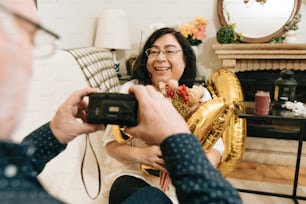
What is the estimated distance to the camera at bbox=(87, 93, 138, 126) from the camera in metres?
0.50

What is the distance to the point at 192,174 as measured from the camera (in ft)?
1.32

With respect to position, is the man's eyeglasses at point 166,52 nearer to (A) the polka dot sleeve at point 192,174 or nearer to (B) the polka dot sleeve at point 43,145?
(B) the polka dot sleeve at point 43,145

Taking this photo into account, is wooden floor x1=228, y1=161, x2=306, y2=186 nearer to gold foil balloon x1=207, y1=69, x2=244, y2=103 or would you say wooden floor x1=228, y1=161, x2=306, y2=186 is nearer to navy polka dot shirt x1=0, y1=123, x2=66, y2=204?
gold foil balloon x1=207, y1=69, x2=244, y2=103

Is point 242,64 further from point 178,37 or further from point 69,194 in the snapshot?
point 69,194

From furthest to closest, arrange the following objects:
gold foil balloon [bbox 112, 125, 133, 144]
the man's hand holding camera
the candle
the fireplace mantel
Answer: the fireplace mantel
the candle
gold foil balloon [bbox 112, 125, 133, 144]
the man's hand holding camera

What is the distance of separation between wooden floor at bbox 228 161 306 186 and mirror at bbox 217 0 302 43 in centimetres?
98

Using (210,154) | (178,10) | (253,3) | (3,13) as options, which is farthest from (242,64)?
(3,13)

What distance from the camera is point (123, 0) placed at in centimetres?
252

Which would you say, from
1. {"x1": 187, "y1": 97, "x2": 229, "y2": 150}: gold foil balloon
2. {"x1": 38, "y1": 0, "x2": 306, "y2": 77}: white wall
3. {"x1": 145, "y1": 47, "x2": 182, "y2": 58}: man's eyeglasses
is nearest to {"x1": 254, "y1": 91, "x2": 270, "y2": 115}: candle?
{"x1": 145, "y1": 47, "x2": 182, "y2": 58}: man's eyeglasses

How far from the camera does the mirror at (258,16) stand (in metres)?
2.27

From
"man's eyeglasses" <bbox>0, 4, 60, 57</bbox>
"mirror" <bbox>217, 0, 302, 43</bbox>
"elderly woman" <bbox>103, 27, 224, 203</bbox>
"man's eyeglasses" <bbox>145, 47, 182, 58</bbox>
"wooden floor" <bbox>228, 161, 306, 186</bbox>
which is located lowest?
"wooden floor" <bbox>228, 161, 306, 186</bbox>

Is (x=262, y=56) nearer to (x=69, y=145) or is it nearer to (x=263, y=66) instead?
(x=263, y=66)

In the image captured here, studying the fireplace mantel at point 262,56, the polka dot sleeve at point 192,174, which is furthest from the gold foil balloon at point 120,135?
the fireplace mantel at point 262,56

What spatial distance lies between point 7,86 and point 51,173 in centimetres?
71
